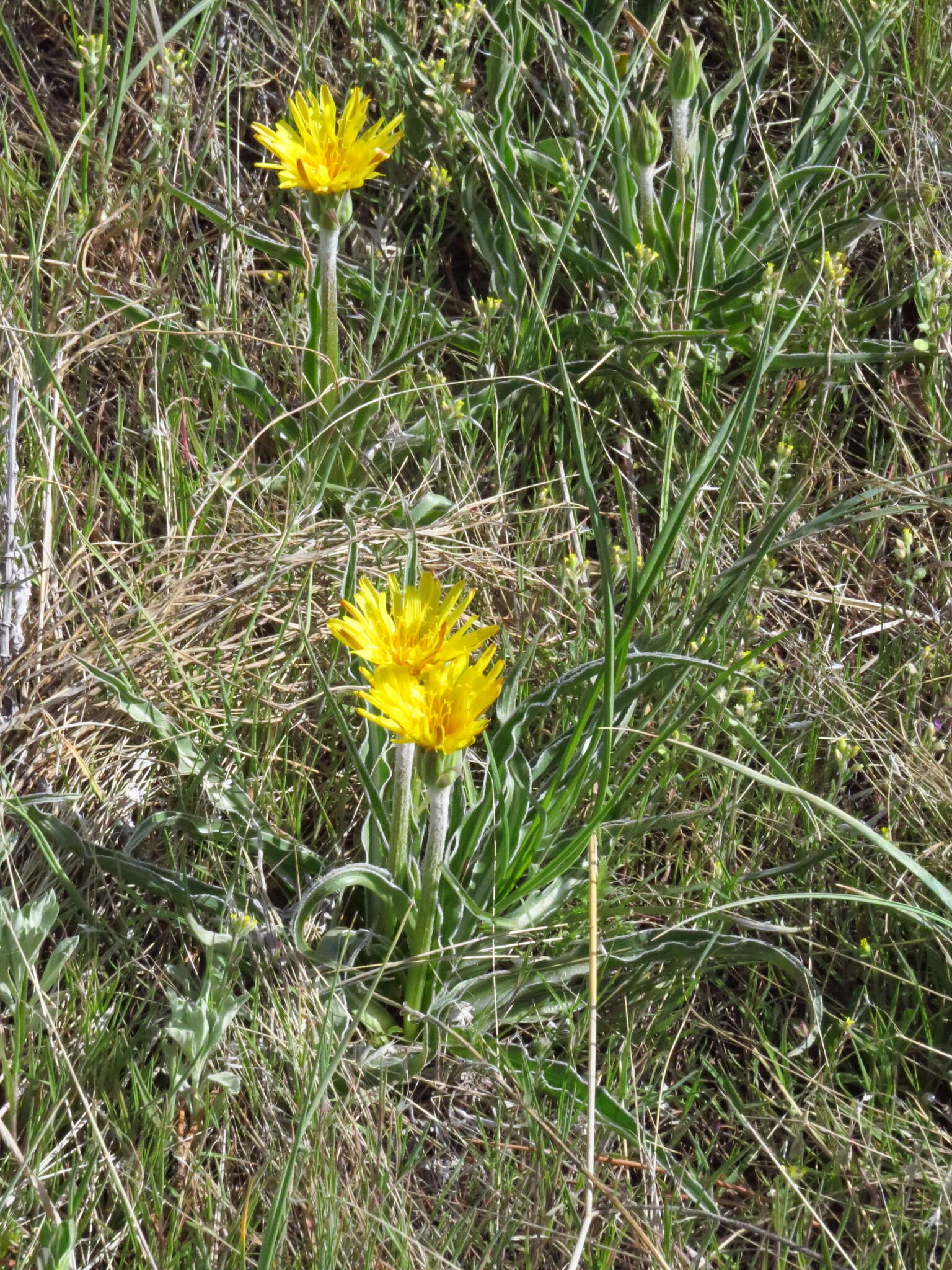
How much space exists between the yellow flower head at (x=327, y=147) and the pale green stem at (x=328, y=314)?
0.21 feet

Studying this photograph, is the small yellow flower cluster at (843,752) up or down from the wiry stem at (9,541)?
down

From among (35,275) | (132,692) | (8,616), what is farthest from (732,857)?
(35,275)

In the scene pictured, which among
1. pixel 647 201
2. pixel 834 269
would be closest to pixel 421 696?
pixel 834 269

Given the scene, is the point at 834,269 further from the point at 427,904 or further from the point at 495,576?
the point at 427,904

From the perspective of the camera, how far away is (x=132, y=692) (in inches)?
66.2

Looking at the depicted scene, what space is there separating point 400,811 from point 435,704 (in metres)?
0.25

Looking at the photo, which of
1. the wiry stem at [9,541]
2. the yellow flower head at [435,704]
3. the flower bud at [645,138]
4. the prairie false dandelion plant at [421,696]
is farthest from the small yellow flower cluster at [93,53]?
the yellow flower head at [435,704]

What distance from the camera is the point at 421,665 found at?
56.2 inches

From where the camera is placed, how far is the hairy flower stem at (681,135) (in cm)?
222

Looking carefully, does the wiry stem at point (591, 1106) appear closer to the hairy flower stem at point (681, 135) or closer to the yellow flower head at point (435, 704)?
the yellow flower head at point (435, 704)

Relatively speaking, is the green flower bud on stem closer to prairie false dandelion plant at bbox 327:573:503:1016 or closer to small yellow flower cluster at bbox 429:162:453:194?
small yellow flower cluster at bbox 429:162:453:194

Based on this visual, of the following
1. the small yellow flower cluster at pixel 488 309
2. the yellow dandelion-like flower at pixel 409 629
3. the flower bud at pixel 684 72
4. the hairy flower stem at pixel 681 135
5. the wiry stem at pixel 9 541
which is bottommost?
the wiry stem at pixel 9 541

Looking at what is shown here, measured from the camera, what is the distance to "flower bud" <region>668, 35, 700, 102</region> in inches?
83.7

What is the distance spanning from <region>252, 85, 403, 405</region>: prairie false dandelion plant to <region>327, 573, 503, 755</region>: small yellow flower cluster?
0.68m
